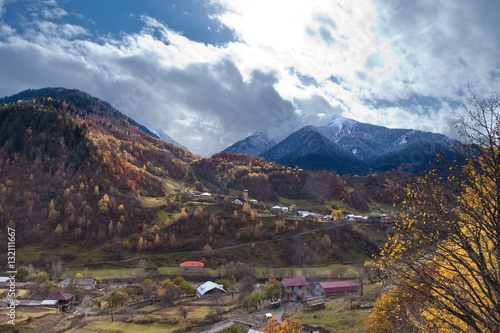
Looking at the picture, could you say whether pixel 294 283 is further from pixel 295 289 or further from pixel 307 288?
pixel 307 288

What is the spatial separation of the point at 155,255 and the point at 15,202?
54.7 metres

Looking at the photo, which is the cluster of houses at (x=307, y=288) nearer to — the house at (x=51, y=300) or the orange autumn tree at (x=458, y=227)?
the house at (x=51, y=300)

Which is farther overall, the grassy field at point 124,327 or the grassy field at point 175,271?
the grassy field at point 175,271

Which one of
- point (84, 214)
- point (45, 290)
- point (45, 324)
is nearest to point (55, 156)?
point (84, 214)

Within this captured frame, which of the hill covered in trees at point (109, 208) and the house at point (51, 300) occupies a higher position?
the hill covered in trees at point (109, 208)

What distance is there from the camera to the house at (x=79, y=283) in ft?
201

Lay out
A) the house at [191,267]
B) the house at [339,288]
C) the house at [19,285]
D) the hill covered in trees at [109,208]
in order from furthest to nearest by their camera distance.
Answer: the hill covered in trees at [109,208]
the house at [191,267]
the house at [19,285]
the house at [339,288]

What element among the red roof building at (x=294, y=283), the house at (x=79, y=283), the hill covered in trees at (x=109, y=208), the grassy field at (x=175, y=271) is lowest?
the grassy field at (x=175, y=271)

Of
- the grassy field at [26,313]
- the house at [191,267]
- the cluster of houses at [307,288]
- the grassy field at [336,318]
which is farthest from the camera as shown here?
the house at [191,267]

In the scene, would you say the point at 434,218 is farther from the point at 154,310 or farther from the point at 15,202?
the point at 15,202

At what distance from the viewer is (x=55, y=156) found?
118m

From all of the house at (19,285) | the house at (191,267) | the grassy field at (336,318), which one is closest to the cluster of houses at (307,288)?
the grassy field at (336,318)

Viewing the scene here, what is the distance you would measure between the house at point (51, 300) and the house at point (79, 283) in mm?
8660

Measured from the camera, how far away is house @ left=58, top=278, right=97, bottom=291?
2415 inches
